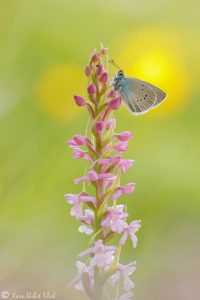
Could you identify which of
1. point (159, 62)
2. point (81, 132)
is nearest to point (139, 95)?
point (81, 132)

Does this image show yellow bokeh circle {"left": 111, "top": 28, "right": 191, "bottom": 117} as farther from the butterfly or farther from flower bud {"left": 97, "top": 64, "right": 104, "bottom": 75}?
flower bud {"left": 97, "top": 64, "right": 104, "bottom": 75}

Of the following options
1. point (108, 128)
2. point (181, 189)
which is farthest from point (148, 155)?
point (108, 128)

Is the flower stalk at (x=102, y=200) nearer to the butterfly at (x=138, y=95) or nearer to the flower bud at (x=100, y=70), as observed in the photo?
the flower bud at (x=100, y=70)

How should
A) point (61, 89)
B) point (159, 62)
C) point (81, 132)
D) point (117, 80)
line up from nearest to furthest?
point (117, 80)
point (81, 132)
point (61, 89)
point (159, 62)

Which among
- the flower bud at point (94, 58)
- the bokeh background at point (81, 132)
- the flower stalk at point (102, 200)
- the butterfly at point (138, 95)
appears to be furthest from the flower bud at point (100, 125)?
the bokeh background at point (81, 132)

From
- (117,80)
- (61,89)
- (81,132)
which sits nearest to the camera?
(117,80)

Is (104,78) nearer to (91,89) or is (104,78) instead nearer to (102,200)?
(91,89)
